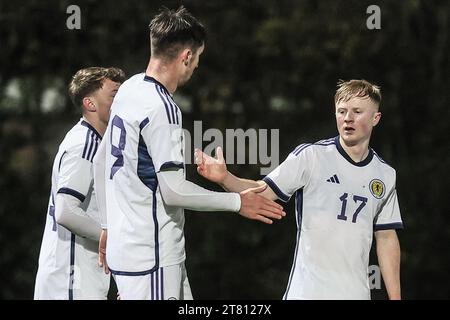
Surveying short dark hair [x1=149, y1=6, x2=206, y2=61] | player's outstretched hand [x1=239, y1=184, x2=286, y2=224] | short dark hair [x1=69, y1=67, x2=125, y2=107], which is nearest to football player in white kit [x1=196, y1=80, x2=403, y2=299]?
player's outstretched hand [x1=239, y1=184, x2=286, y2=224]

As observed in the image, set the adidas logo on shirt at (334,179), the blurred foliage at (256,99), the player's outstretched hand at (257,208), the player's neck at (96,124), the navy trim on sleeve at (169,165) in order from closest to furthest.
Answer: the navy trim on sleeve at (169,165) < the player's outstretched hand at (257,208) < the adidas logo on shirt at (334,179) < the player's neck at (96,124) < the blurred foliage at (256,99)

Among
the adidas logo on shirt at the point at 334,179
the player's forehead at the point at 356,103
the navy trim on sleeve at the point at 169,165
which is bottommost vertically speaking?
the adidas logo on shirt at the point at 334,179

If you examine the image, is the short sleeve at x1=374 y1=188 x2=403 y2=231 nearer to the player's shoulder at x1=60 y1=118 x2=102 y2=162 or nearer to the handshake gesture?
the handshake gesture

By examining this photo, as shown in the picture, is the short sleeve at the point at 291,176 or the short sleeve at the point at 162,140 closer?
the short sleeve at the point at 162,140

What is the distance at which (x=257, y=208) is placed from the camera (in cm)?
405

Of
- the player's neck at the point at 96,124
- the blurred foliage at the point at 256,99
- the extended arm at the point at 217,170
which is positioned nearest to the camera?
the extended arm at the point at 217,170

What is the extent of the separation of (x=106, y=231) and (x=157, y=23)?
92 centimetres

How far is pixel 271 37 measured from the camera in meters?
8.16

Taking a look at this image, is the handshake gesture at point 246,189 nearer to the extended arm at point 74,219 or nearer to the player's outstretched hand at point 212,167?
the player's outstretched hand at point 212,167

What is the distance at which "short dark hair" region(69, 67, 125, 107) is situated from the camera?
15.5ft

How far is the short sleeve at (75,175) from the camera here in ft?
14.5

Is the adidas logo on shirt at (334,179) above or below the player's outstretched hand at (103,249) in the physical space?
above

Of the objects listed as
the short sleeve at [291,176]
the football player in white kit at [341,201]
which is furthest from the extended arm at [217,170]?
the short sleeve at [291,176]
